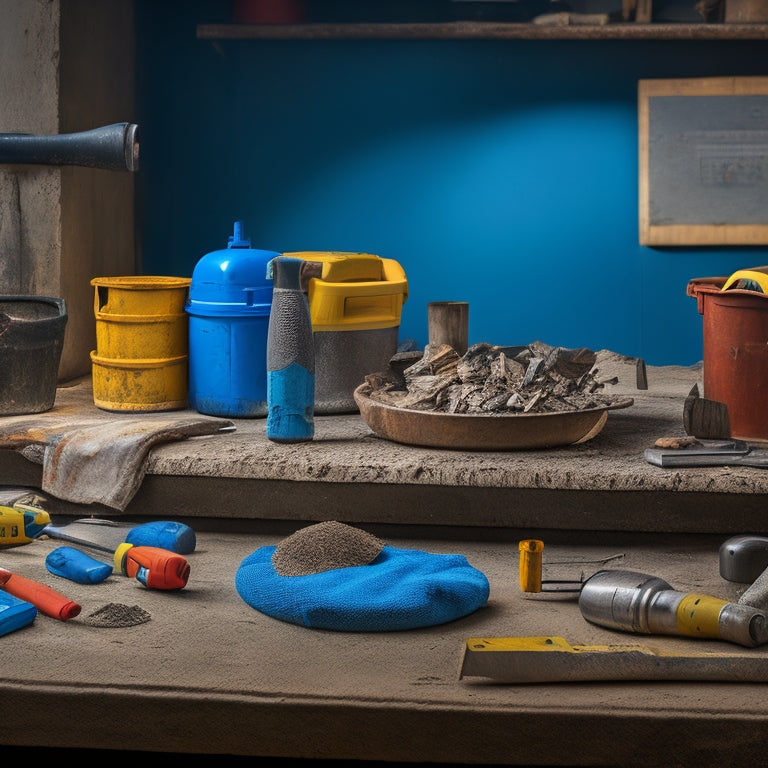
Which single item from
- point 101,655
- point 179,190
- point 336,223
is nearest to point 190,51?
point 179,190

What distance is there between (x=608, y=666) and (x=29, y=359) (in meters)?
2.12

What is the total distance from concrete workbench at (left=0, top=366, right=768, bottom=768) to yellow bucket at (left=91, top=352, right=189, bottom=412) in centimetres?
49

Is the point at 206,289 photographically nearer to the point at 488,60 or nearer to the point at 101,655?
the point at 101,655

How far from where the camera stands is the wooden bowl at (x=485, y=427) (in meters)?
2.79

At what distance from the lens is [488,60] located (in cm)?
482

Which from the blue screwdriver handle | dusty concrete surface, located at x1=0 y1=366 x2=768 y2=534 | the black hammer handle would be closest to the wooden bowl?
dusty concrete surface, located at x1=0 y1=366 x2=768 y2=534

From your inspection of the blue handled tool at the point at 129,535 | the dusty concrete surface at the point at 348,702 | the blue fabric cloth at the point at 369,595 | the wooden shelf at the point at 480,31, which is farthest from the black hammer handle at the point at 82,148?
the dusty concrete surface at the point at 348,702

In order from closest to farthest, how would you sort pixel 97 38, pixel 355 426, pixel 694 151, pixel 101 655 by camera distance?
pixel 101 655, pixel 355 426, pixel 97 38, pixel 694 151

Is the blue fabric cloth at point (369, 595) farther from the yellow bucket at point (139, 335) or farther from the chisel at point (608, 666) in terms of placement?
the yellow bucket at point (139, 335)

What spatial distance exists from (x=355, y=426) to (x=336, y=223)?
195cm

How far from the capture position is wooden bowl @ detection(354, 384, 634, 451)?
9.17ft

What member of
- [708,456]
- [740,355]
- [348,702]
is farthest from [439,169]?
[348,702]

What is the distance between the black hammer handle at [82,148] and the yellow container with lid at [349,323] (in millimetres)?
705

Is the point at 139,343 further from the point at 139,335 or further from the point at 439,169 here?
the point at 439,169
